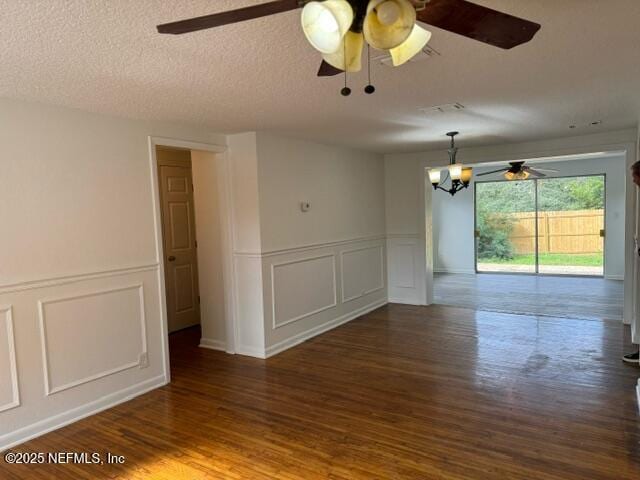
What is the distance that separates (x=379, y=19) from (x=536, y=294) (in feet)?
22.2

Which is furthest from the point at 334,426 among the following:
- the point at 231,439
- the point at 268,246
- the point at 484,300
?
the point at 484,300

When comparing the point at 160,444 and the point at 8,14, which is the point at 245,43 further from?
the point at 160,444

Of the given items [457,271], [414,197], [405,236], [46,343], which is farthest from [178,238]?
[457,271]

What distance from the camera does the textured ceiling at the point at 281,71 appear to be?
1727mm

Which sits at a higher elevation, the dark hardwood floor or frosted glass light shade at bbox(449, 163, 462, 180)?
frosted glass light shade at bbox(449, 163, 462, 180)

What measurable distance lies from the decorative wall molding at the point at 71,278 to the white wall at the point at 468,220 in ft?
24.5

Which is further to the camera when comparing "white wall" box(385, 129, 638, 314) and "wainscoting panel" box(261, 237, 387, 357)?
"white wall" box(385, 129, 638, 314)

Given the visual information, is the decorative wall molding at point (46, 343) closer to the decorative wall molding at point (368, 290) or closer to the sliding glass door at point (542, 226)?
the decorative wall molding at point (368, 290)

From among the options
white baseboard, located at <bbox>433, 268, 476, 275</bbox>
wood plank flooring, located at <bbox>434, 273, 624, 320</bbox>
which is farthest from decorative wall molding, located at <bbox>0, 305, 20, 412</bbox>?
white baseboard, located at <bbox>433, 268, 476, 275</bbox>

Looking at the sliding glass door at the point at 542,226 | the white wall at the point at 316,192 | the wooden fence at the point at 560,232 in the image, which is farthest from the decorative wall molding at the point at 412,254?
the wooden fence at the point at 560,232

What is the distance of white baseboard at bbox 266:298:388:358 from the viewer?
4406 mm

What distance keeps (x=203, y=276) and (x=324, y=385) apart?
1895 mm

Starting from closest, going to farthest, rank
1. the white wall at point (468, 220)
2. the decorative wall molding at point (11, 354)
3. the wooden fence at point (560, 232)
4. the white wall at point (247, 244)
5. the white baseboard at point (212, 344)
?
1. the decorative wall molding at point (11, 354)
2. the white wall at point (247, 244)
3. the white baseboard at point (212, 344)
4. the white wall at point (468, 220)
5. the wooden fence at point (560, 232)

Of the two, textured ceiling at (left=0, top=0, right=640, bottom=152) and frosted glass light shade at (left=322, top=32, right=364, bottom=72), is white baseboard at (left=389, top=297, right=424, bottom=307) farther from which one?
frosted glass light shade at (left=322, top=32, right=364, bottom=72)
